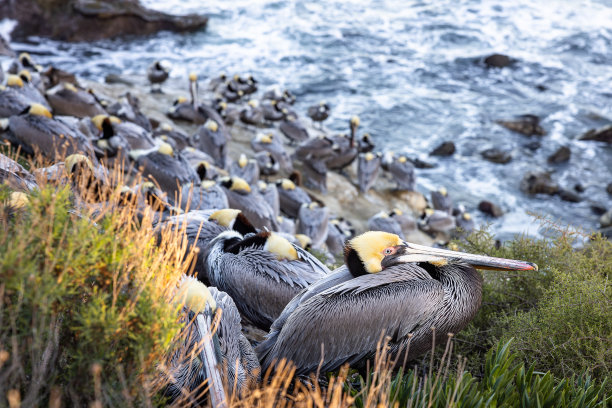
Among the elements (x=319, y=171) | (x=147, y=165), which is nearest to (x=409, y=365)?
(x=147, y=165)

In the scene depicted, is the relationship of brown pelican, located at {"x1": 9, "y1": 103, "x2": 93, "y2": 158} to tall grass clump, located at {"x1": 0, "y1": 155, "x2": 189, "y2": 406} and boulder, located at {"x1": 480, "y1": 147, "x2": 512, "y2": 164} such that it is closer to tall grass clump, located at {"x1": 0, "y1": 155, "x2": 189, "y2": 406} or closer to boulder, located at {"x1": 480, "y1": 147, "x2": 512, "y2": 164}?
tall grass clump, located at {"x1": 0, "y1": 155, "x2": 189, "y2": 406}

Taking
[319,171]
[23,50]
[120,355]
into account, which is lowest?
[319,171]

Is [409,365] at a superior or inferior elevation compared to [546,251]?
inferior

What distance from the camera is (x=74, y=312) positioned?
90.2 inches

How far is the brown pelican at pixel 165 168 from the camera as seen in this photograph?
7207 millimetres

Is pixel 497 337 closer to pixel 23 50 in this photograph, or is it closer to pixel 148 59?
pixel 148 59

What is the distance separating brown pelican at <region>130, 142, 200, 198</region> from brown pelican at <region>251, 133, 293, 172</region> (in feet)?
13.9

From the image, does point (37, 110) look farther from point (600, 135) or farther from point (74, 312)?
point (600, 135)

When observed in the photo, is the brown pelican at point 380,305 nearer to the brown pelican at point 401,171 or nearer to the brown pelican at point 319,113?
the brown pelican at point 401,171

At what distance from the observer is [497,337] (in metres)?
4.21

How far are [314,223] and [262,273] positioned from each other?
4636 mm

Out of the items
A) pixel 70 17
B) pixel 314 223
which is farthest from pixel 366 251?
pixel 70 17

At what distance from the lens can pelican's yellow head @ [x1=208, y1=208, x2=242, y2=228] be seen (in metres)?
5.33

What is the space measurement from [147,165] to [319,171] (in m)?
4.67
